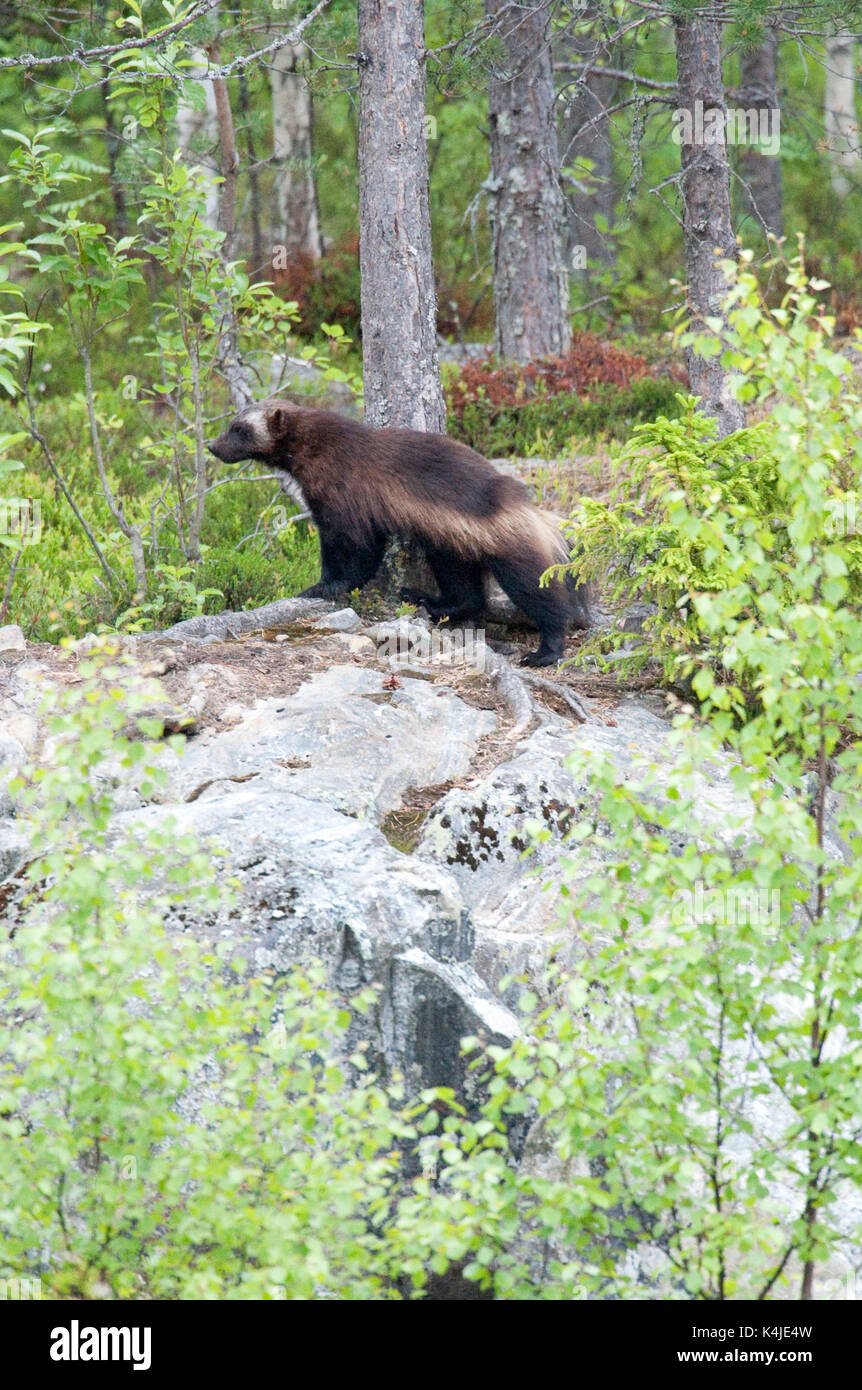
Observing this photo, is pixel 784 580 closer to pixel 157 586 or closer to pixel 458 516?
pixel 458 516

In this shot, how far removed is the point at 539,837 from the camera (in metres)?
2.86

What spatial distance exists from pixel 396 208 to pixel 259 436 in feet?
4.80

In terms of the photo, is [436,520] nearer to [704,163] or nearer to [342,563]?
[342,563]

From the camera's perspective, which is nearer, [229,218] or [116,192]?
[229,218]

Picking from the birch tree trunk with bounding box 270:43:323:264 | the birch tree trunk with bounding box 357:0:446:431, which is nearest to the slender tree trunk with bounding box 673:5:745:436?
the birch tree trunk with bounding box 357:0:446:431

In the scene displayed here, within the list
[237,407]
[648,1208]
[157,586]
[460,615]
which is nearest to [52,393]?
[237,407]

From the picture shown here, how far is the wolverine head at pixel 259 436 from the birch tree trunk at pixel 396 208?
58 centimetres

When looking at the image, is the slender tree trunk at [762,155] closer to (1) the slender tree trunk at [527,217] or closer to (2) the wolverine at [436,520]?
(1) the slender tree trunk at [527,217]

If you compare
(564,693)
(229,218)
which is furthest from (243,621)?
(229,218)

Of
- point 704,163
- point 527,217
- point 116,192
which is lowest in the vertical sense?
point 704,163

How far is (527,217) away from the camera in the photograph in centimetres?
1120

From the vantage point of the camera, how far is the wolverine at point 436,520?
6625 millimetres

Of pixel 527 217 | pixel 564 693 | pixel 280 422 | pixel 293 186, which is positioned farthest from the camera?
pixel 293 186

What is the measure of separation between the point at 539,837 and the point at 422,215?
5.12 metres
